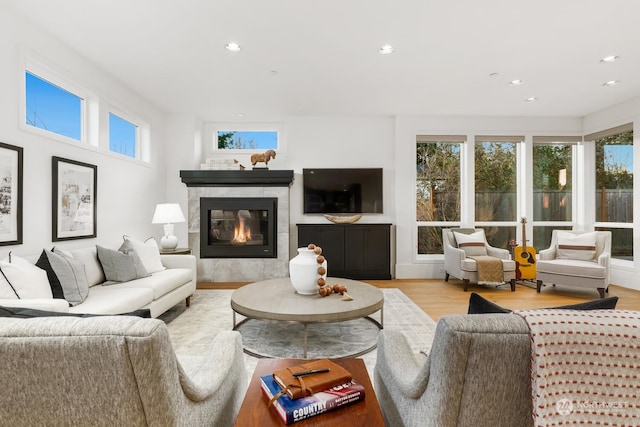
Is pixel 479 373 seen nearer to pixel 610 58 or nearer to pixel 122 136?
pixel 610 58

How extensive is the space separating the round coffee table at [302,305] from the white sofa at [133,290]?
2.41 feet

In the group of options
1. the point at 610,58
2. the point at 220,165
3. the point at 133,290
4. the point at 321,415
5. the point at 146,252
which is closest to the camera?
the point at 321,415

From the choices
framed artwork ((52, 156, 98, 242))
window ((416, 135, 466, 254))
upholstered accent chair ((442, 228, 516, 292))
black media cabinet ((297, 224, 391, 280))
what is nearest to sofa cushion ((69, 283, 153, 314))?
framed artwork ((52, 156, 98, 242))

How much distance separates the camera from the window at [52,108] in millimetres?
3010

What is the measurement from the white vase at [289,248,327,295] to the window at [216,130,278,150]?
11.2ft

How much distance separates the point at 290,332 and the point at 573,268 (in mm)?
3787

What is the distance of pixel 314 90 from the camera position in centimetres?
440

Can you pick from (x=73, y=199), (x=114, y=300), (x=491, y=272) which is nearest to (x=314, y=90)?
(x=73, y=199)

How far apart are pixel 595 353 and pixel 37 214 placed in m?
3.79

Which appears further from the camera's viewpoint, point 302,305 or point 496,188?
point 496,188

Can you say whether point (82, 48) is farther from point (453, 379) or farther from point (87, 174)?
point (453, 379)

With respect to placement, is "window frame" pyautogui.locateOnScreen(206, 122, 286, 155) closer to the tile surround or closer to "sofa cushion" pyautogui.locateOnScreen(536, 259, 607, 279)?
the tile surround

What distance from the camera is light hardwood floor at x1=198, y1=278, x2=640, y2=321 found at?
3.87 metres

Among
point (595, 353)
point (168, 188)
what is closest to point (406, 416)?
point (595, 353)
